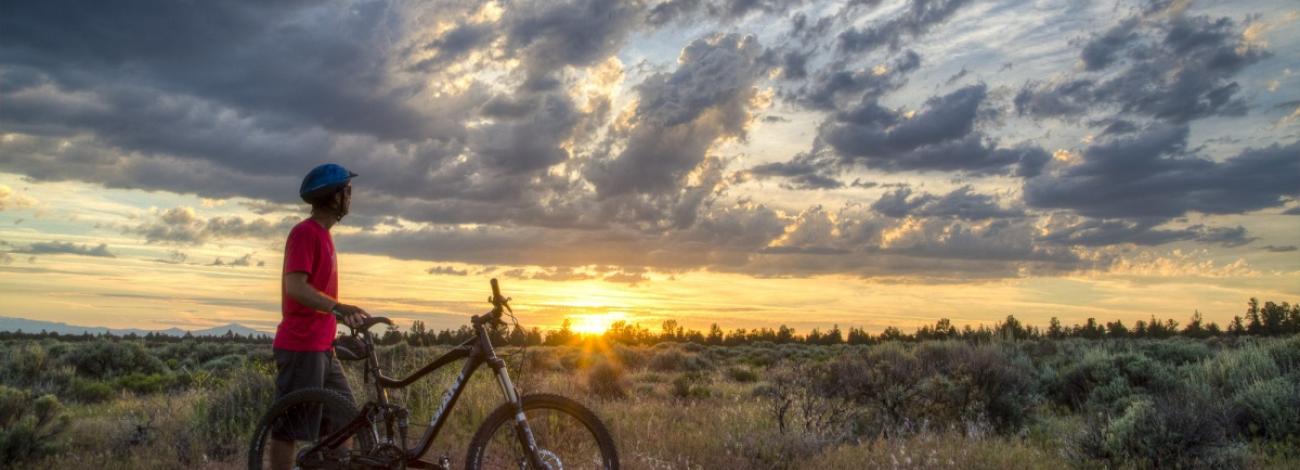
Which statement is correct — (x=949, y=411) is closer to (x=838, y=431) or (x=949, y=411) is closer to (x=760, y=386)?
(x=838, y=431)

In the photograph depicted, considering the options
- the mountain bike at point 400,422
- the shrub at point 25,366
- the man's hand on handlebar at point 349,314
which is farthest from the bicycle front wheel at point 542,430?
the shrub at point 25,366

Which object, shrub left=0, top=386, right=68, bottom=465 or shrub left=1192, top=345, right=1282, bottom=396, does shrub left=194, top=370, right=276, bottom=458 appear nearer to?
shrub left=0, top=386, right=68, bottom=465

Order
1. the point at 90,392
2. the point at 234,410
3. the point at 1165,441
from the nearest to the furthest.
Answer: the point at 1165,441 < the point at 234,410 < the point at 90,392

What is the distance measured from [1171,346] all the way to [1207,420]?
14934 mm

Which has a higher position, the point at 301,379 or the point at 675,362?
the point at 301,379

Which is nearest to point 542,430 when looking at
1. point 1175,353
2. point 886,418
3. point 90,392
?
point 886,418

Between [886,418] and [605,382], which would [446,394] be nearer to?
[886,418]

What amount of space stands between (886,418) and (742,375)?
19682 millimetres

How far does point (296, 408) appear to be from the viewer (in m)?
6.61

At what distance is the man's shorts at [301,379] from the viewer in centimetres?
646

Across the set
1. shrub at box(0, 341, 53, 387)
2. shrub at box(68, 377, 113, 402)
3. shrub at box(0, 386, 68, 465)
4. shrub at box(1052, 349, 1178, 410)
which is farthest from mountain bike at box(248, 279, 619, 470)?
shrub at box(0, 341, 53, 387)

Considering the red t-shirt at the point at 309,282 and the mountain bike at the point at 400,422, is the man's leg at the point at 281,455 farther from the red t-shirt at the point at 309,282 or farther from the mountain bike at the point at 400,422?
the red t-shirt at the point at 309,282

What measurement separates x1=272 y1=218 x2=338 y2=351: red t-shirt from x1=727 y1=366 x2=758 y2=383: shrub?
25.3 meters

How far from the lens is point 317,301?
603cm
